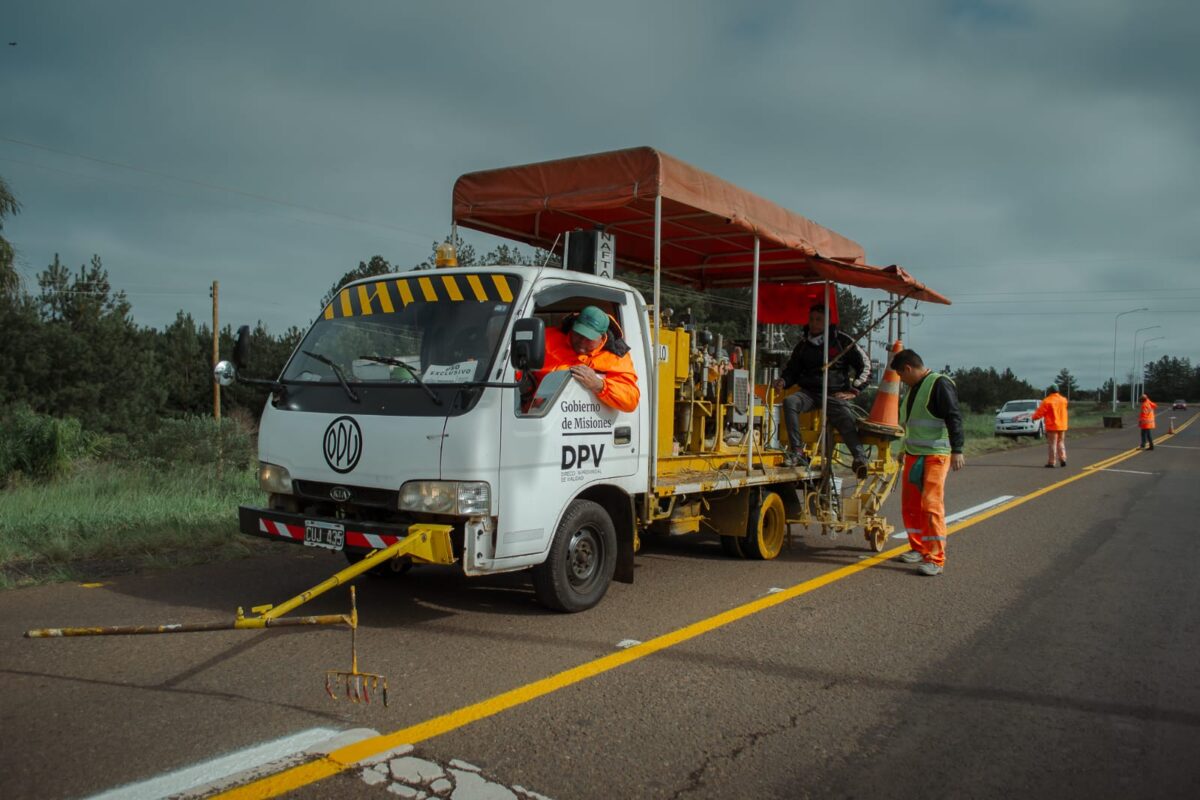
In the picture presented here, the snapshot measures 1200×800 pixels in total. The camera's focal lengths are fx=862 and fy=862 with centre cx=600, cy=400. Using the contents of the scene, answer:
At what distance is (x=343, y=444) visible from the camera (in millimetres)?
5012

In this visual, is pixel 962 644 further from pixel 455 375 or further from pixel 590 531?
pixel 455 375

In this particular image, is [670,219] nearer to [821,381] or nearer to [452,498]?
[821,381]

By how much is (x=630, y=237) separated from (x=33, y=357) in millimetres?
23098

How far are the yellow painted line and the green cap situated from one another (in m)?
1.89

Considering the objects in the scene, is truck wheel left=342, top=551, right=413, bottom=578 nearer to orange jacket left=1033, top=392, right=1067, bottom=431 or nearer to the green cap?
the green cap

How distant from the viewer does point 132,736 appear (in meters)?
3.41

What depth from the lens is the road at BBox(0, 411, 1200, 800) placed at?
324 cm

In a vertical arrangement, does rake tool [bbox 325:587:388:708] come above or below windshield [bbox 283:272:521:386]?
below

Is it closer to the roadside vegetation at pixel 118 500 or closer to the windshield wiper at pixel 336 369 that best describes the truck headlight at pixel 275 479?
the windshield wiper at pixel 336 369

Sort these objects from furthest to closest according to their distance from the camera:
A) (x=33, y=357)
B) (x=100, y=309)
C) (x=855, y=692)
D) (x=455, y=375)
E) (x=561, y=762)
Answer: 1. (x=100, y=309)
2. (x=33, y=357)
3. (x=455, y=375)
4. (x=855, y=692)
5. (x=561, y=762)

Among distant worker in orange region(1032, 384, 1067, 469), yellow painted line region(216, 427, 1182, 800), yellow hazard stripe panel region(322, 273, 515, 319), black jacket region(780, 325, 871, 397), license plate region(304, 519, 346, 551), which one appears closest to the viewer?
yellow painted line region(216, 427, 1182, 800)

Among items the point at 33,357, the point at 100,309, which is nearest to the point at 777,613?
the point at 33,357

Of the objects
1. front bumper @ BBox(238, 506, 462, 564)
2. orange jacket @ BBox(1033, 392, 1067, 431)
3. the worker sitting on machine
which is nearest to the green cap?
front bumper @ BBox(238, 506, 462, 564)

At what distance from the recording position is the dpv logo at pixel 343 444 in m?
4.96
